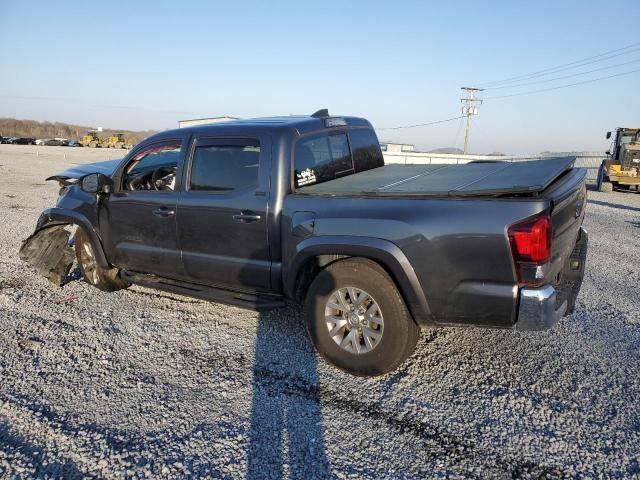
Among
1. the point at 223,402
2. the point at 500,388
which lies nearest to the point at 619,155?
the point at 500,388

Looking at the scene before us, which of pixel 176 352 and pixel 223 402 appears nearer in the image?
pixel 223 402

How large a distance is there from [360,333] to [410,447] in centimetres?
96

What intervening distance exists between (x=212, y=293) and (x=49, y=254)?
269 centimetres

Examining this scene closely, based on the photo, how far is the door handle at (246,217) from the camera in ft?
12.8

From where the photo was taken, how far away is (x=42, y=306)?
5016 millimetres

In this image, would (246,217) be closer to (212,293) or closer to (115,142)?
(212,293)

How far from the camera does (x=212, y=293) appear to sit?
14.3ft

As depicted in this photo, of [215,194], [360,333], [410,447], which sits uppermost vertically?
[215,194]

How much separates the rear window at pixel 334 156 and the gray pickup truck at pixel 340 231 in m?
0.02

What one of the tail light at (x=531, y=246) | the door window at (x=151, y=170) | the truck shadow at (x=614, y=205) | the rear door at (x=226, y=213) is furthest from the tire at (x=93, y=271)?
the truck shadow at (x=614, y=205)

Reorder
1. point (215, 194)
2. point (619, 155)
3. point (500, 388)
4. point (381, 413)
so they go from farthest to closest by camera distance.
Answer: point (619, 155) → point (215, 194) → point (500, 388) → point (381, 413)

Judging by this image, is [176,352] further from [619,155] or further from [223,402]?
[619,155]

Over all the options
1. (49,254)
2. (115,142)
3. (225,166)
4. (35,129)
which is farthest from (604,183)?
(35,129)

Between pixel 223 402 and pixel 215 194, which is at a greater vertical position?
pixel 215 194
